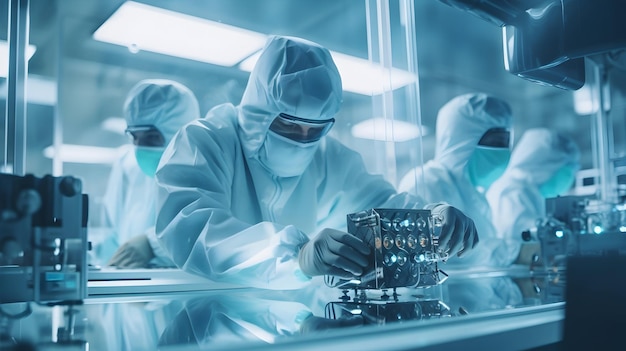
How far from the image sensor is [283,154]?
1.57 meters

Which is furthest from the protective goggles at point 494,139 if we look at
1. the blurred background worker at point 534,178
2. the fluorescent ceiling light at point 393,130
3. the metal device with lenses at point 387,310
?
the metal device with lenses at point 387,310

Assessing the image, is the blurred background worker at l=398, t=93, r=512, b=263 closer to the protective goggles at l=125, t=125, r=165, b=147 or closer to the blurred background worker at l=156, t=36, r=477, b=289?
the blurred background worker at l=156, t=36, r=477, b=289

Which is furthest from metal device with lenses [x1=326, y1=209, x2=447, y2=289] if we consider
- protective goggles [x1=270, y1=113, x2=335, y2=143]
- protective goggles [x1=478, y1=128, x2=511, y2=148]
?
protective goggles [x1=478, y1=128, x2=511, y2=148]

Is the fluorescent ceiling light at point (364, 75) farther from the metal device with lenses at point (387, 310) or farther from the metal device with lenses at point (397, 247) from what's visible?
the metal device with lenses at point (387, 310)

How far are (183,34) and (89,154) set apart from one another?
1.68m

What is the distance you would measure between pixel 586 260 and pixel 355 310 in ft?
1.38

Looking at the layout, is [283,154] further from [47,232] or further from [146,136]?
[146,136]

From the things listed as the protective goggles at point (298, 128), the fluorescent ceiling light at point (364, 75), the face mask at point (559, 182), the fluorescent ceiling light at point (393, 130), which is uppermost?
the fluorescent ceiling light at point (364, 75)

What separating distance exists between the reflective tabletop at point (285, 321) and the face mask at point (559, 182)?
2602 millimetres

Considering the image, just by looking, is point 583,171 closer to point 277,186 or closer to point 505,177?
point 505,177

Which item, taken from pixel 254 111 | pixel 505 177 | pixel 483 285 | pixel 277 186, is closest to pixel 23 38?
pixel 254 111

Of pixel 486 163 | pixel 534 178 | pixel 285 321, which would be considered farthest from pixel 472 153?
pixel 285 321

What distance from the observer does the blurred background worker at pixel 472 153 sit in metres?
2.89

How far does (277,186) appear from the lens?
170 cm
